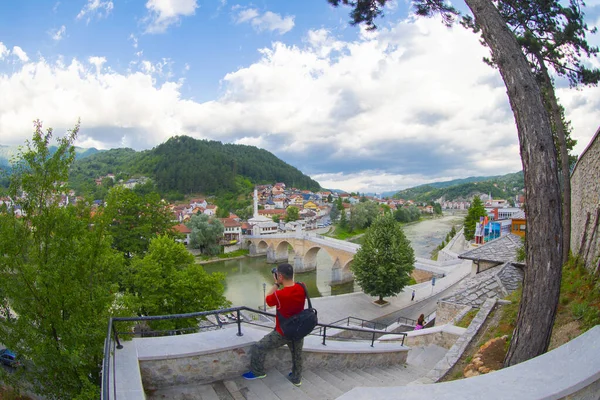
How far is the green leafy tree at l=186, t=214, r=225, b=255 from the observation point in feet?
119

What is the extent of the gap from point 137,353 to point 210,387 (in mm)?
730

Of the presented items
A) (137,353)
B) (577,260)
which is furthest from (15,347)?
(577,260)

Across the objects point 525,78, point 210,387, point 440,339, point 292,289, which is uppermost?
point 525,78

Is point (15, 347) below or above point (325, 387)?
above

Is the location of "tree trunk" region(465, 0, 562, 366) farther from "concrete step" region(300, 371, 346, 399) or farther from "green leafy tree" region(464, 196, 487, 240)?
"green leafy tree" region(464, 196, 487, 240)

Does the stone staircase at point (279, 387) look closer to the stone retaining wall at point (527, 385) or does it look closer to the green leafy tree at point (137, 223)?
the stone retaining wall at point (527, 385)

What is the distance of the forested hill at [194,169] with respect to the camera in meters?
84.8

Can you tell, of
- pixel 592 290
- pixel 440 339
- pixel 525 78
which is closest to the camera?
pixel 525 78

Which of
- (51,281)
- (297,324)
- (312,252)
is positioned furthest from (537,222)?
(312,252)

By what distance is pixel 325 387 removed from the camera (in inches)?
144

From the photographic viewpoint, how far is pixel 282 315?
321 centimetres

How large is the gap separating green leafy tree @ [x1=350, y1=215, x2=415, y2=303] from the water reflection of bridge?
3.74 meters

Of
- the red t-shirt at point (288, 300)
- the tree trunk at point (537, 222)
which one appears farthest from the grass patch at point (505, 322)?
the red t-shirt at point (288, 300)

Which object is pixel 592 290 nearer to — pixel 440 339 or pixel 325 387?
pixel 440 339
